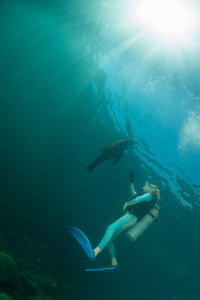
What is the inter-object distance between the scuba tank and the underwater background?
176cm

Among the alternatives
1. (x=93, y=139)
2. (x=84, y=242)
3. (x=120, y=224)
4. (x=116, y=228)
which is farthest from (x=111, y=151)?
(x=93, y=139)

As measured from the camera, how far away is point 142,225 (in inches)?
267

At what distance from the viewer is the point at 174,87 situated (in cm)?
1058

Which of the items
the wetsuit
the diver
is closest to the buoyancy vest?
the diver

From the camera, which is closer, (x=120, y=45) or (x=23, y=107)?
(x=120, y=45)

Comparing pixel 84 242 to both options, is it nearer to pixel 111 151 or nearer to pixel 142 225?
pixel 142 225

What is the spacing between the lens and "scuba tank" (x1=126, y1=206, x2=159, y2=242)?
645 cm

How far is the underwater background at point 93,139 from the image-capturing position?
10961 mm

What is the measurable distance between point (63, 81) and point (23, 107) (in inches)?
260

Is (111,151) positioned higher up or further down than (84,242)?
higher up

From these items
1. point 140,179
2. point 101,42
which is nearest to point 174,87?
point 101,42

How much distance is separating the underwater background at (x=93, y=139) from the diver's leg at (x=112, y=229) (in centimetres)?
308

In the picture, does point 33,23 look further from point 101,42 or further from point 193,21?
point 193,21

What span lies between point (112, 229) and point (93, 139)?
533 inches
